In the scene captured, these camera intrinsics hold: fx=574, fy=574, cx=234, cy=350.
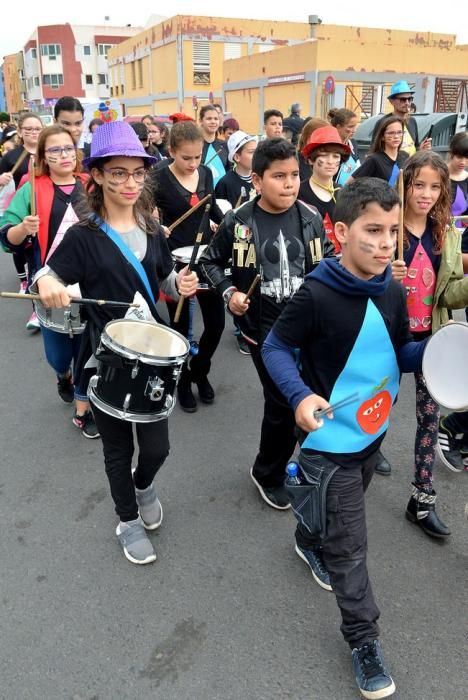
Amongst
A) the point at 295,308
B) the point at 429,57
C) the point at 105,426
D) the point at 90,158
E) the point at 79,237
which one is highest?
the point at 429,57

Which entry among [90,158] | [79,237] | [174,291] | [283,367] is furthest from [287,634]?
[90,158]

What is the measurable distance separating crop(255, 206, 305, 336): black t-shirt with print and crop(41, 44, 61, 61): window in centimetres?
6747

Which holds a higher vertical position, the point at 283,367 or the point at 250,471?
the point at 283,367

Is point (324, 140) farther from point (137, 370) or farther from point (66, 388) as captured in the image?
point (66, 388)

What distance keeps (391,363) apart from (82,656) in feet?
5.53

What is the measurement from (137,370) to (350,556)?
1099 millimetres

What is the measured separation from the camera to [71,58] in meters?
60.5

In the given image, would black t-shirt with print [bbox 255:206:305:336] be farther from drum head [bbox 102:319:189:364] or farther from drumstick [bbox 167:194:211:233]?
drumstick [bbox 167:194:211:233]

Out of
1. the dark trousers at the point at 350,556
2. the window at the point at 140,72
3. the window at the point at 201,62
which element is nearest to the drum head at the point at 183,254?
the dark trousers at the point at 350,556

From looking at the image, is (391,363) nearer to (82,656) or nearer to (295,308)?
(295,308)

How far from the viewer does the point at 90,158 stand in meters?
2.55

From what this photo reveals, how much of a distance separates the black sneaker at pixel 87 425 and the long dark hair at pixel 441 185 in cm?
242

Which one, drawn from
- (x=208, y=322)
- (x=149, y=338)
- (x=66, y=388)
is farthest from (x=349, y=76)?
(x=149, y=338)

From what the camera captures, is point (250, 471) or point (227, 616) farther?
point (250, 471)
